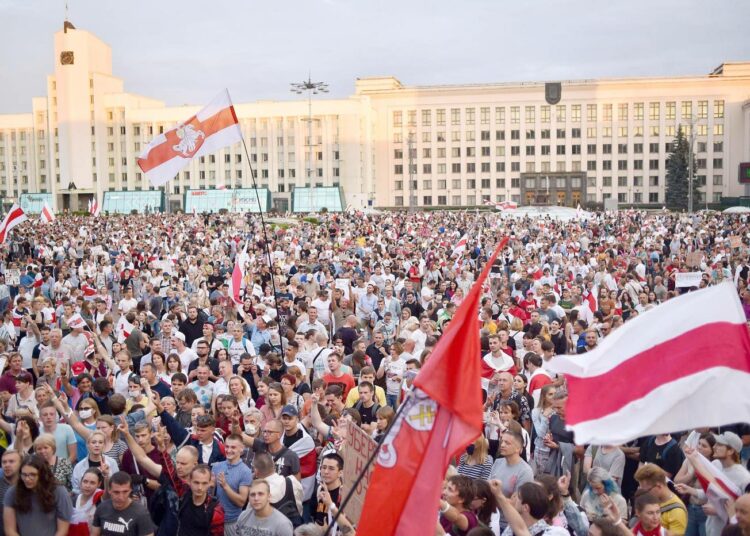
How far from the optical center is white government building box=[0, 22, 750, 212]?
9325cm

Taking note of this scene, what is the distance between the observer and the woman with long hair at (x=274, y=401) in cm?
736

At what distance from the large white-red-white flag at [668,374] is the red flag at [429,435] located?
0.48 meters

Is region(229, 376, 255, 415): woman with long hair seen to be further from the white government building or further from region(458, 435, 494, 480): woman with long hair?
the white government building

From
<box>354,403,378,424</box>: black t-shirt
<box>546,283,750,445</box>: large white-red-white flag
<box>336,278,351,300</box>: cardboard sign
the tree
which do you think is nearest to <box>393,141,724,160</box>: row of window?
the tree

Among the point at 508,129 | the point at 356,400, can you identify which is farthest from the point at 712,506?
the point at 508,129

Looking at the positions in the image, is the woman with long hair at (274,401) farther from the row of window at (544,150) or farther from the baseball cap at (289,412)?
the row of window at (544,150)

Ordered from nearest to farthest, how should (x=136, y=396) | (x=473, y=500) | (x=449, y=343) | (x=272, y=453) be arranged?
(x=449, y=343)
(x=473, y=500)
(x=272, y=453)
(x=136, y=396)

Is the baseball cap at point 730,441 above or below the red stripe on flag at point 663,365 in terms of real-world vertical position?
below

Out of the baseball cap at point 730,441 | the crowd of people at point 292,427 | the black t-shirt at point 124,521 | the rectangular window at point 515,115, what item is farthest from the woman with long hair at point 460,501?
the rectangular window at point 515,115

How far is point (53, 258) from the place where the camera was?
2556cm

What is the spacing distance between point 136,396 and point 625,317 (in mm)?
8983

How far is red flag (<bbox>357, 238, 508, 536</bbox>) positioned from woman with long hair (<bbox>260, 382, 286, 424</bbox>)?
3.39 m

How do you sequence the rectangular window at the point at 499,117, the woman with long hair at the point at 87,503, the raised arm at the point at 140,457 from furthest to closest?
the rectangular window at the point at 499,117, the raised arm at the point at 140,457, the woman with long hair at the point at 87,503

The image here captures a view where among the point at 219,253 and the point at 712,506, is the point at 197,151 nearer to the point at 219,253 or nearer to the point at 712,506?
the point at 712,506
